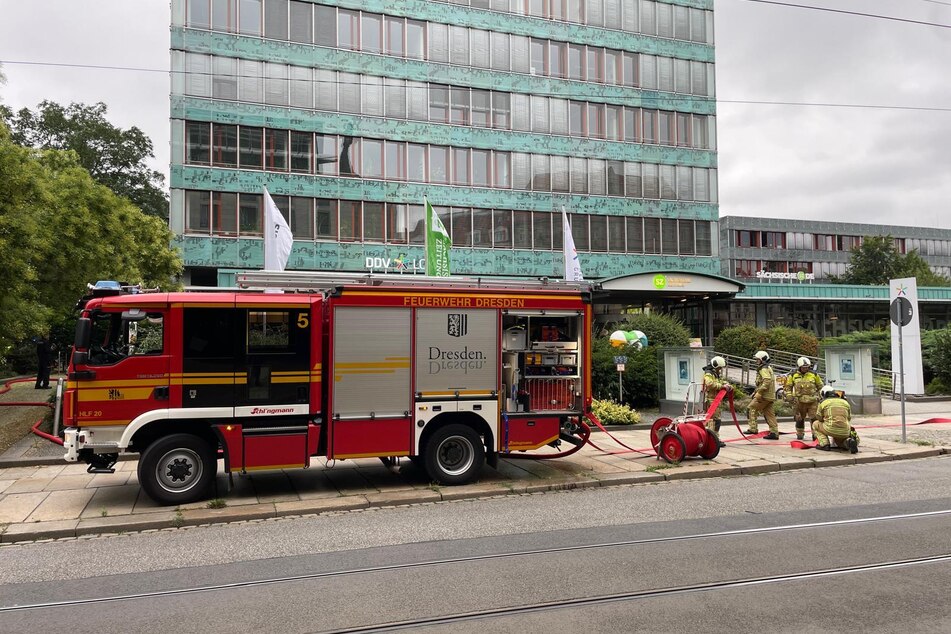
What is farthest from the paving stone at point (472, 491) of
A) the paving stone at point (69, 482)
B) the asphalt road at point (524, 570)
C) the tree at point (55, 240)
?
the tree at point (55, 240)

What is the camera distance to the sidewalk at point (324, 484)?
862 centimetres

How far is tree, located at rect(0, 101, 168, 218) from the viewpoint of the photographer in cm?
4747

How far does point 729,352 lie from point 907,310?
16.1m

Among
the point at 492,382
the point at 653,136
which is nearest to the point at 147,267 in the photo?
the point at 492,382

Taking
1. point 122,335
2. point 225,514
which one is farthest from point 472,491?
point 122,335

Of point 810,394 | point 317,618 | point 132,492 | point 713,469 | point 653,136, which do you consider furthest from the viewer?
point 653,136

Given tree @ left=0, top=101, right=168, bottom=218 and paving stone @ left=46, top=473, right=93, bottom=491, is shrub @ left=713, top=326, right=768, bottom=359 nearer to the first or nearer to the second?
paving stone @ left=46, top=473, right=93, bottom=491

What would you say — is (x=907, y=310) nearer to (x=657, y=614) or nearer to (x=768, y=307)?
(x=657, y=614)

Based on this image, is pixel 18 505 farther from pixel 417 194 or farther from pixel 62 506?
pixel 417 194

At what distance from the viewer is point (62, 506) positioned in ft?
30.4

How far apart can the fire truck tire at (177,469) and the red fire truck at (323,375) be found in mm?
14

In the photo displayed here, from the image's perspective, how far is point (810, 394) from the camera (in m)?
14.5

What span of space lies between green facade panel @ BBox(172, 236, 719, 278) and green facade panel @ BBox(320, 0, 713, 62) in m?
12.3

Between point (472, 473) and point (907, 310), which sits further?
point (907, 310)
